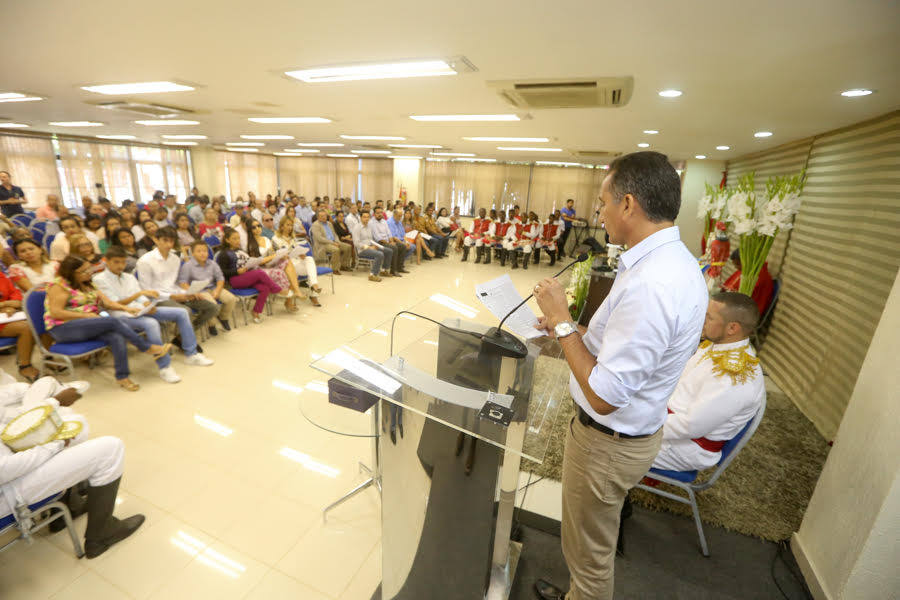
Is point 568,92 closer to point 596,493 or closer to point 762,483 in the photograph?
point 596,493

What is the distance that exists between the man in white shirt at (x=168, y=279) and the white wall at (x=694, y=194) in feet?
31.4

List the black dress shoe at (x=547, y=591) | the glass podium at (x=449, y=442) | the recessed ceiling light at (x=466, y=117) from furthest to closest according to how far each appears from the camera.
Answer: the recessed ceiling light at (x=466, y=117) < the black dress shoe at (x=547, y=591) < the glass podium at (x=449, y=442)

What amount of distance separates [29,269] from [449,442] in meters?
4.55

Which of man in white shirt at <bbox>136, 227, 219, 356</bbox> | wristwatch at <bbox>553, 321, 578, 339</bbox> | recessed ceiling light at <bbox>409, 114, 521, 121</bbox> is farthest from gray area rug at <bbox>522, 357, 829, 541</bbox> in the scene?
man in white shirt at <bbox>136, 227, 219, 356</bbox>

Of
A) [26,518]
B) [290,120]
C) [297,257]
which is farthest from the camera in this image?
[290,120]

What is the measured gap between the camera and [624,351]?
1074 millimetres

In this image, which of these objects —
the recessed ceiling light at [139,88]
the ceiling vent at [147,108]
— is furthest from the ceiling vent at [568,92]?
the ceiling vent at [147,108]

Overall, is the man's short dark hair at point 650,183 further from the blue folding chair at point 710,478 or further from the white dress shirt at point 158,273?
the white dress shirt at point 158,273

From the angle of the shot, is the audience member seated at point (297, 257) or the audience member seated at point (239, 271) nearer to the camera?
the audience member seated at point (239, 271)

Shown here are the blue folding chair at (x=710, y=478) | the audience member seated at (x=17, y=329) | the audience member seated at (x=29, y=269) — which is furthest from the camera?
the audience member seated at (x=29, y=269)

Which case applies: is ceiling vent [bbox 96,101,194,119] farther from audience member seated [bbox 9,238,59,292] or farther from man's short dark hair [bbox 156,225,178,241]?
audience member seated [bbox 9,238,59,292]

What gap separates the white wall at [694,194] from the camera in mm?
9227

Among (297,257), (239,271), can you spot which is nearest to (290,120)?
(297,257)

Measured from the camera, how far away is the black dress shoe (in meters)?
1.79
